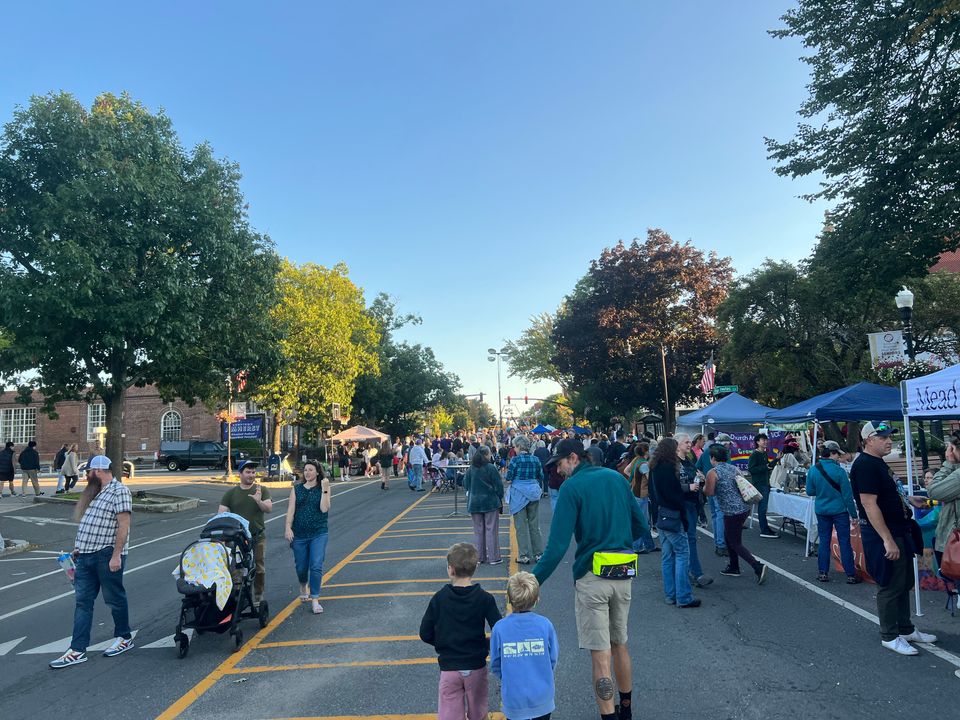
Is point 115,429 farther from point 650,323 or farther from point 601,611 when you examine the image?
point 650,323

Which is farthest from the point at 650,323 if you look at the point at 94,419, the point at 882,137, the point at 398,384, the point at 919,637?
the point at 94,419

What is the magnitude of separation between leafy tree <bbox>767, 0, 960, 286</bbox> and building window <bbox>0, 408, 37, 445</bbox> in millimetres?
60660

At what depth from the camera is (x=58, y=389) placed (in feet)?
62.7

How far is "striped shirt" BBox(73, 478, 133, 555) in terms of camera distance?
6.05m

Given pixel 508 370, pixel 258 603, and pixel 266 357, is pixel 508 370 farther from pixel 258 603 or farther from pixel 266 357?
pixel 258 603

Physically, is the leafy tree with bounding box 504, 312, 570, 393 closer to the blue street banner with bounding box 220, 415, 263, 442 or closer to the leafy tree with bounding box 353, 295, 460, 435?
the leafy tree with bounding box 353, 295, 460, 435

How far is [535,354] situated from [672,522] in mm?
57208

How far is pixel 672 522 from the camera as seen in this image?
6941 mm

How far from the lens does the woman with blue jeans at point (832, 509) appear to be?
789 centimetres

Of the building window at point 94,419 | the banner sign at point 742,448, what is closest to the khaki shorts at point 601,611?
the banner sign at point 742,448

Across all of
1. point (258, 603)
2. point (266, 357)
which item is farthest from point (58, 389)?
point (258, 603)

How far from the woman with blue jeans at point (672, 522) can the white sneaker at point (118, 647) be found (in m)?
5.46

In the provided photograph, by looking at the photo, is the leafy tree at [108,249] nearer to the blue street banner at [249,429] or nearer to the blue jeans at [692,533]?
the blue jeans at [692,533]

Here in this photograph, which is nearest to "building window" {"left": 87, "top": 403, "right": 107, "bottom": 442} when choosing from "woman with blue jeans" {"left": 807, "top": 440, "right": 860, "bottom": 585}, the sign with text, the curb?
the curb
